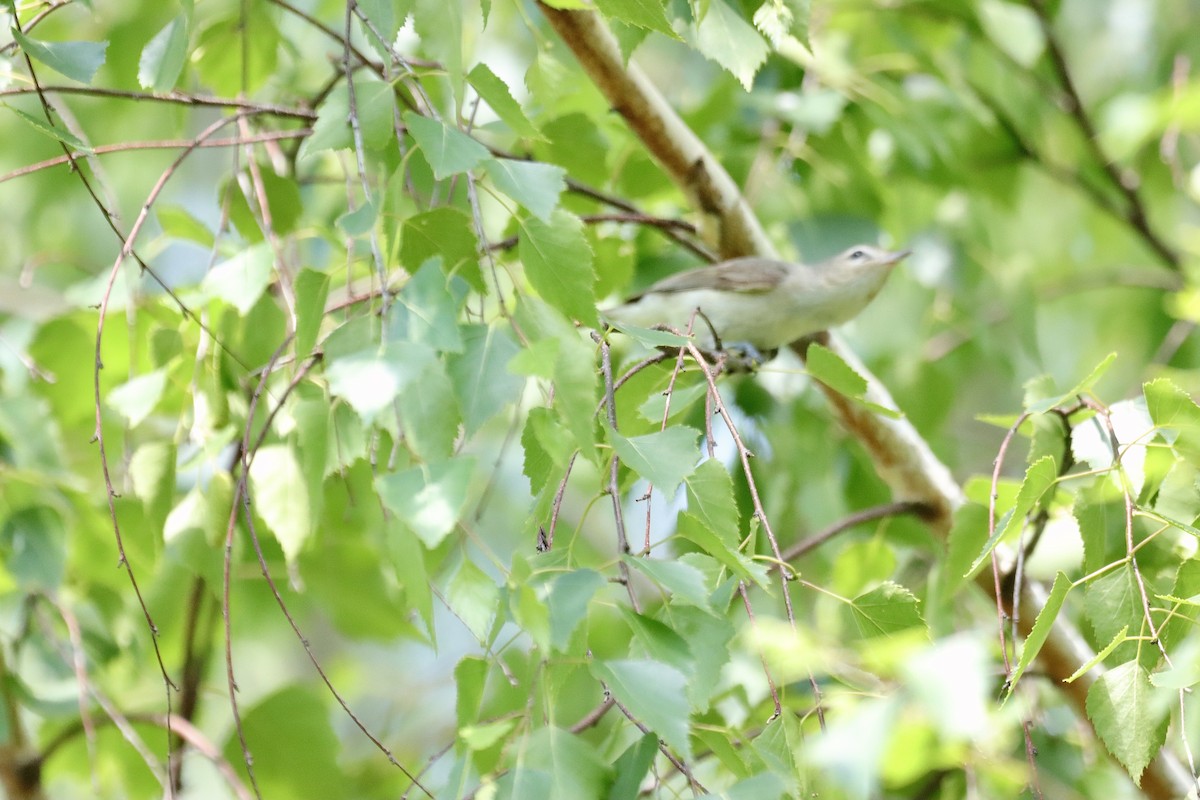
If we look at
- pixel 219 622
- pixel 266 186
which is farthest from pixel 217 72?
pixel 219 622

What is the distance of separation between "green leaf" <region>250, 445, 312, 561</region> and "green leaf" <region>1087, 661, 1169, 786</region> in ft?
3.94

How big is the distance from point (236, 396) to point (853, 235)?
1.82 meters

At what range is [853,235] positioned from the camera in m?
3.21

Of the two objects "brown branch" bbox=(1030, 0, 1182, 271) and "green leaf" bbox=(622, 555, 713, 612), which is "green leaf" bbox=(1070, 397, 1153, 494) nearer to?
"green leaf" bbox=(622, 555, 713, 612)

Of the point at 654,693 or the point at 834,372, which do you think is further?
the point at 834,372

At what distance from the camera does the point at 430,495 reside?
3.54 feet

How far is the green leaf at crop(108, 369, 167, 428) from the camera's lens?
1.93 meters

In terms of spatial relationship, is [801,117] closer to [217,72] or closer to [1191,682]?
[217,72]

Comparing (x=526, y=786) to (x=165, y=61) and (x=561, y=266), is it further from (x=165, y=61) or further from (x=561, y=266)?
(x=165, y=61)

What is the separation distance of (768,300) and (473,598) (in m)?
1.92

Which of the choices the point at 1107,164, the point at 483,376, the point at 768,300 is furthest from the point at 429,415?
the point at 1107,164

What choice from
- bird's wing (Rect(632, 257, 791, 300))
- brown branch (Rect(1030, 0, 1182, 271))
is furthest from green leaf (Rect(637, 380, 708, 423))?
brown branch (Rect(1030, 0, 1182, 271))

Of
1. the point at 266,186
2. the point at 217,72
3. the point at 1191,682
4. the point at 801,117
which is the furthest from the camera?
the point at 801,117

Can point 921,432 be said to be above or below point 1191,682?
below
